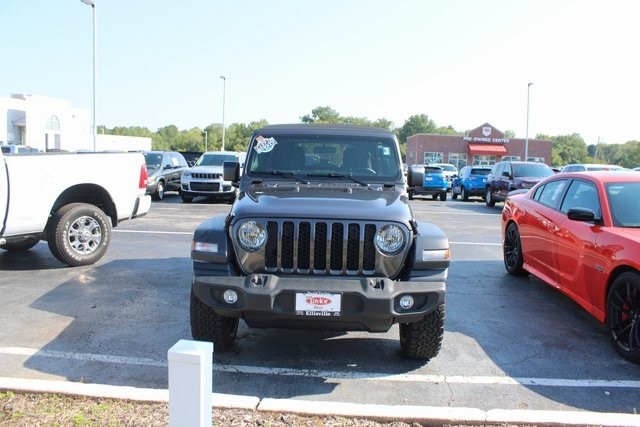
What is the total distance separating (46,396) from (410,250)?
2671 millimetres

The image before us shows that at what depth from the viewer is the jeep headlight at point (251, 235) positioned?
3916 millimetres

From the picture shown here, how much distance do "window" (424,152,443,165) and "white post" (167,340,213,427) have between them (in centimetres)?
6074

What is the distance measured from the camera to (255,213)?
3.96 m

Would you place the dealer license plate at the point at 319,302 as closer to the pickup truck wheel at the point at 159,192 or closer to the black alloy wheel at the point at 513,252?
the black alloy wheel at the point at 513,252

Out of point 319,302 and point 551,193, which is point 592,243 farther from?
Result: point 319,302

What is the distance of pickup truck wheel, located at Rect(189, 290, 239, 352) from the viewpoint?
13.5 ft

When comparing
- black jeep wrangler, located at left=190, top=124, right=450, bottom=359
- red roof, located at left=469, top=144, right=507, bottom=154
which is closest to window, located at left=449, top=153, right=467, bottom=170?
red roof, located at left=469, top=144, right=507, bottom=154

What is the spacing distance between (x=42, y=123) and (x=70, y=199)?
55.0 m

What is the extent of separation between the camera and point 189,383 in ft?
7.73

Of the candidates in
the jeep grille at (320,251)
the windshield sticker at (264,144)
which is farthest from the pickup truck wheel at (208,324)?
the windshield sticker at (264,144)

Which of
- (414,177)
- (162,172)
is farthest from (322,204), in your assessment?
(162,172)

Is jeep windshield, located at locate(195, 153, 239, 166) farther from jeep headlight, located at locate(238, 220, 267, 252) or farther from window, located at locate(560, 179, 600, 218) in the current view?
jeep headlight, located at locate(238, 220, 267, 252)

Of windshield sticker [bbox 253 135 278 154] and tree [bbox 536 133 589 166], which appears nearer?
windshield sticker [bbox 253 135 278 154]

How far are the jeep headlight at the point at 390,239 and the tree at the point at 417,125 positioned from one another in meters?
128
